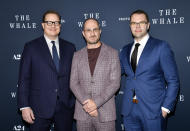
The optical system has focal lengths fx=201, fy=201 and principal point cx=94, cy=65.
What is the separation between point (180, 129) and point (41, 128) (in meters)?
1.96

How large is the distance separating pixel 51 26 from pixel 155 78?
132 centimetres

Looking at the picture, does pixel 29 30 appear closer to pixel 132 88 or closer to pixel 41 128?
pixel 41 128

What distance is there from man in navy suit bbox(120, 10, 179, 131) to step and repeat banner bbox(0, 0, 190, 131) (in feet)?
2.23

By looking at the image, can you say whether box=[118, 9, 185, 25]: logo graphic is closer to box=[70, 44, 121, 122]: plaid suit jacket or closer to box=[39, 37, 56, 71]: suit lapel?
box=[70, 44, 121, 122]: plaid suit jacket

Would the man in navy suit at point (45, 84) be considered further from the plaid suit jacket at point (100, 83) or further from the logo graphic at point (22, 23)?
the logo graphic at point (22, 23)

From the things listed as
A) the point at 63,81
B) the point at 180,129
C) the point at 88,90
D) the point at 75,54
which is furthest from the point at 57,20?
the point at 180,129

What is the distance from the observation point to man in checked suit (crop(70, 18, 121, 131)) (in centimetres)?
218

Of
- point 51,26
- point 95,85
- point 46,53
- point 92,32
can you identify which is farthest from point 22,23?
point 95,85

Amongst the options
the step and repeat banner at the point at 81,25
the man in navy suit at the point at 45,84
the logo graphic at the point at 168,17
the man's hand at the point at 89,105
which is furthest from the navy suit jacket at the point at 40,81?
the logo graphic at the point at 168,17

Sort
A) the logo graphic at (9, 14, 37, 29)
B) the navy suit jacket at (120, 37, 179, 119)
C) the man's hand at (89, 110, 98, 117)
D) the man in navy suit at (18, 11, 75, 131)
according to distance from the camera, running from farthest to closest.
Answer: the logo graphic at (9, 14, 37, 29), the man in navy suit at (18, 11, 75, 131), the man's hand at (89, 110, 98, 117), the navy suit jacket at (120, 37, 179, 119)

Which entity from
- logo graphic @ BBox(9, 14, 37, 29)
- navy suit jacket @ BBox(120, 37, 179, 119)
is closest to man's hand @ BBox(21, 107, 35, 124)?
navy suit jacket @ BBox(120, 37, 179, 119)

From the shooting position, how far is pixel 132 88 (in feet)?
7.20

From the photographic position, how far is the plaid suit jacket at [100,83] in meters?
2.19

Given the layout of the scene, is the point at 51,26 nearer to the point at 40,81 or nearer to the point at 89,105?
the point at 40,81
